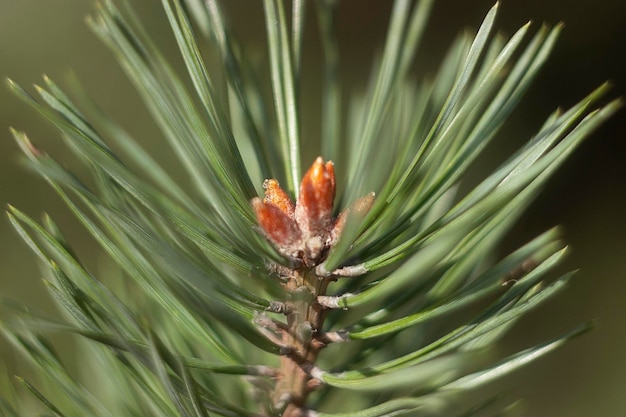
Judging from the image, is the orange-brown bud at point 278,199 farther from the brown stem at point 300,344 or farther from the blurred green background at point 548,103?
the blurred green background at point 548,103

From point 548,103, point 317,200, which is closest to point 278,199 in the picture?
point 317,200

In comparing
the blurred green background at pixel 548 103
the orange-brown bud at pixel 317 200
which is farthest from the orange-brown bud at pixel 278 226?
the blurred green background at pixel 548 103

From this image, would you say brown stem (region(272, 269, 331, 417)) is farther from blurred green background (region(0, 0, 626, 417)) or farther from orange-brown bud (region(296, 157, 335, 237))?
blurred green background (region(0, 0, 626, 417))

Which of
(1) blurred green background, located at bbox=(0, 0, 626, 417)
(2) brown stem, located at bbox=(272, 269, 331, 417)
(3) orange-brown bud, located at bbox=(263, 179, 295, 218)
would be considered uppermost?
(1) blurred green background, located at bbox=(0, 0, 626, 417)

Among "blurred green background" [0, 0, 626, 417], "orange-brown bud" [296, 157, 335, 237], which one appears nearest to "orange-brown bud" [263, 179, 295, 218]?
"orange-brown bud" [296, 157, 335, 237]

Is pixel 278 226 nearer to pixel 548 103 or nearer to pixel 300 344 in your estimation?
pixel 300 344

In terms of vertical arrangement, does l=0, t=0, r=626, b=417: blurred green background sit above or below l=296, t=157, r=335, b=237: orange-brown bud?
above

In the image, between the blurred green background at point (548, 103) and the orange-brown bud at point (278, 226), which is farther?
the blurred green background at point (548, 103)

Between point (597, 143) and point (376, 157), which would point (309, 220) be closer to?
point (376, 157)
